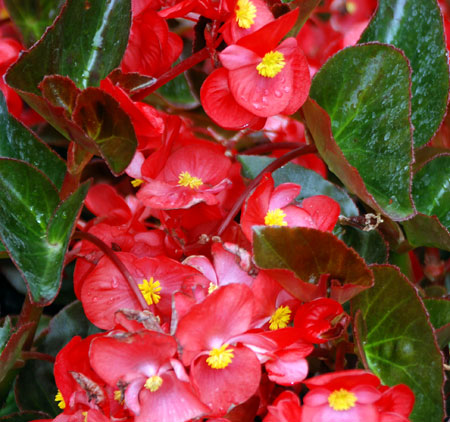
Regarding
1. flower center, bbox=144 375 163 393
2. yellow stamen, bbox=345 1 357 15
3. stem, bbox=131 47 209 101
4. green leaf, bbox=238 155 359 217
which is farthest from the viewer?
yellow stamen, bbox=345 1 357 15

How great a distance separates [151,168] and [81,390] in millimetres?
205

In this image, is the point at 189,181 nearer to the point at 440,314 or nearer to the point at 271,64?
the point at 271,64

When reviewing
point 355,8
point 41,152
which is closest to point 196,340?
point 41,152

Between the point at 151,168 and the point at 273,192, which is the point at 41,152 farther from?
the point at 273,192

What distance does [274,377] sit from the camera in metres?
0.46

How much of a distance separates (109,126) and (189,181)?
0.11 metres

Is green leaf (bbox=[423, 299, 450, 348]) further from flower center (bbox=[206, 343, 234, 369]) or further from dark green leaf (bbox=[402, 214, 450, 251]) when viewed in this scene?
flower center (bbox=[206, 343, 234, 369])

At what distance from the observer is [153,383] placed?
446 mm

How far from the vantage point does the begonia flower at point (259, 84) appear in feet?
1.78

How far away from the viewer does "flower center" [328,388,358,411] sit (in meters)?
0.46

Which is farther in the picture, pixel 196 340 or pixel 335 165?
pixel 335 165

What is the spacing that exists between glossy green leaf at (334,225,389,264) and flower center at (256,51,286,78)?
0.19 metres

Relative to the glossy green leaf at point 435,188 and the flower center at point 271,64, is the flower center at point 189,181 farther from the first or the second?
the glossy green leaf at point 435,188

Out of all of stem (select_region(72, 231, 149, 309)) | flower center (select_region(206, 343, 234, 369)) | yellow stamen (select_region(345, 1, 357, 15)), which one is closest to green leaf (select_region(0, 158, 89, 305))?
stem (select_region(72, 231, 149, 309))
